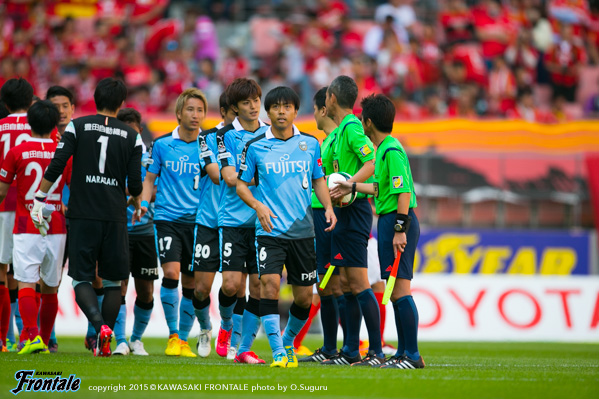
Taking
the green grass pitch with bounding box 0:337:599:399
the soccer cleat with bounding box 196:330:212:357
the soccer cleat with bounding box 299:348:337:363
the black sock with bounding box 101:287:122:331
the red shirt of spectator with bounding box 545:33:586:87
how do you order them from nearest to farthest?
1. the green grass pitch with bounding box 0:337:599:399
2. the black sock with bounding box 101:287:122:331
3. the soccer cleat with bounding box 299:348:337:363
4. the soccer cleat with bounding box 196:330:212:357
5. the red shirt of spectator with bounding box 545:33:586:87

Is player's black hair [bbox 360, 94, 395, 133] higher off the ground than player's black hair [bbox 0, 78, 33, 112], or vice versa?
player's black hair [bbox 0, 78, 33, 112]

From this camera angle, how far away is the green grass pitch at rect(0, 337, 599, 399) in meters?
6.31

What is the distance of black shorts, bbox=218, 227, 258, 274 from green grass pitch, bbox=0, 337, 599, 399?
96cm

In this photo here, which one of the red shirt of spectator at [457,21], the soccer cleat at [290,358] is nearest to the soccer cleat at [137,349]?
the soccer cleat at [290,358]

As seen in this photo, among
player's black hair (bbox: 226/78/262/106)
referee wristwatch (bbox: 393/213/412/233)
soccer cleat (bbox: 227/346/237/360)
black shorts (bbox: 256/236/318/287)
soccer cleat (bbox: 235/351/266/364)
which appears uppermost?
player's black hair (bbox: 226/78/262/106)

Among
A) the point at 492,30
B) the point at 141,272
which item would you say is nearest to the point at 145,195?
the point at 141,272

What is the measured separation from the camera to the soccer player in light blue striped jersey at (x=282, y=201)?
25.6 ft

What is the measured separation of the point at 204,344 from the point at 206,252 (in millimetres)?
1059

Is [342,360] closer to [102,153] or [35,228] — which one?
[102,153]

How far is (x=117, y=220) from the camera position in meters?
8.62

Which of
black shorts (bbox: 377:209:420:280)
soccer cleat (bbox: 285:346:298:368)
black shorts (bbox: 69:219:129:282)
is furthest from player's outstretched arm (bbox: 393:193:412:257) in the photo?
black shorts (bbox: 69:219:129:282)

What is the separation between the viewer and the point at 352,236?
8.39 metres

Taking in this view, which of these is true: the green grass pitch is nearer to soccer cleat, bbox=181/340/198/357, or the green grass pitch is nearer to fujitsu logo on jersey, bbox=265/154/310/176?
soccer cleat, bbox=181/340/198/357

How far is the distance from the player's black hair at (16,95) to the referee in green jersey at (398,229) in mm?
3892
